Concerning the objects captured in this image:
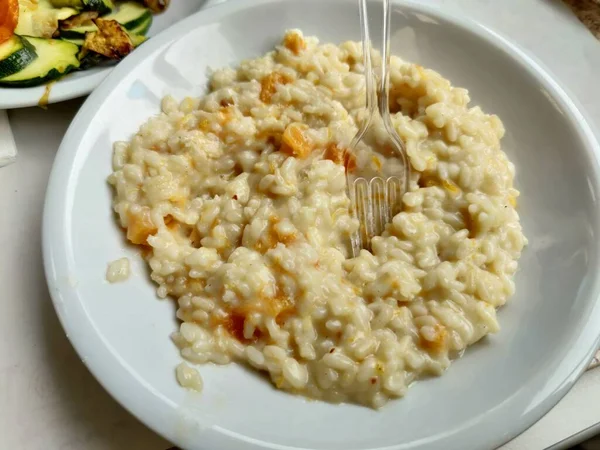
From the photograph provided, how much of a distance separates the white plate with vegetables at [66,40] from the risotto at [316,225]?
395mm

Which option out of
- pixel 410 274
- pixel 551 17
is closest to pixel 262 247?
pixel 410 274

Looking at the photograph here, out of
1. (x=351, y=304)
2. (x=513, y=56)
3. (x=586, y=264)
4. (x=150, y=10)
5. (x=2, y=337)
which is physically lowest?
(x=2, y=337)

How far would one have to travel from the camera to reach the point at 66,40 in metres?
2.06

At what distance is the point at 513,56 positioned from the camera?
5.77ft

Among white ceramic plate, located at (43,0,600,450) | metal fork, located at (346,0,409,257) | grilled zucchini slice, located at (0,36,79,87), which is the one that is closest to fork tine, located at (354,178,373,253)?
metal fork, located at (346,0,409,257)

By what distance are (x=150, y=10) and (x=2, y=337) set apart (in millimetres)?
1342

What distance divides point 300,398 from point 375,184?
0.62 m

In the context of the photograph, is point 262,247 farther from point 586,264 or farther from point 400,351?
point 586,264

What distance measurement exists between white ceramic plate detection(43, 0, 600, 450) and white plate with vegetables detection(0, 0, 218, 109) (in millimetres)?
288

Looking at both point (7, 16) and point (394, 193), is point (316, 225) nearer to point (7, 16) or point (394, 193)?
point (394, 193)

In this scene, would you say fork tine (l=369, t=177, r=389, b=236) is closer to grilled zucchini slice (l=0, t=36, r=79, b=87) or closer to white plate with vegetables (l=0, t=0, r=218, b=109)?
white plate with vegetables (l=0, t=0, r=218, b=109)

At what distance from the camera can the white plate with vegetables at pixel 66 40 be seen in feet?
6.13

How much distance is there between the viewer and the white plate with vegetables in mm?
1868

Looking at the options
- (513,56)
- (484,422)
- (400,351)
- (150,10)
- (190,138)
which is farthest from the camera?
(150,10)
